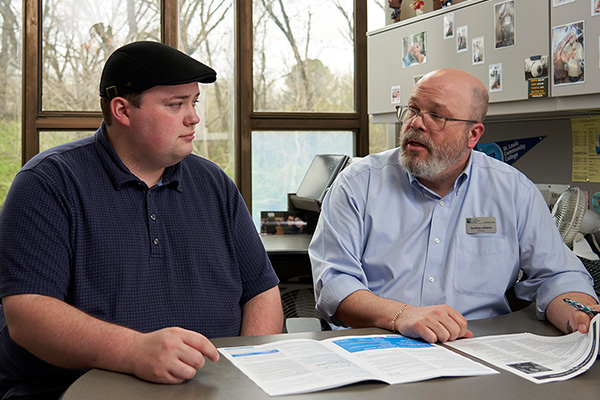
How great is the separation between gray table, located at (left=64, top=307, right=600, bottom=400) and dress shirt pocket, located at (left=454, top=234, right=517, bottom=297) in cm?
64

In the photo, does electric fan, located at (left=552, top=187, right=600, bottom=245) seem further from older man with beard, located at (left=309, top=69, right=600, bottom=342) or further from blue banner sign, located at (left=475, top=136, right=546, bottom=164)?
blue banner sign, located at (left=475, top=136, right=546, bottom=164)

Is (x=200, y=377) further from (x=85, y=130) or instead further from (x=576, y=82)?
(x=85, y=130)

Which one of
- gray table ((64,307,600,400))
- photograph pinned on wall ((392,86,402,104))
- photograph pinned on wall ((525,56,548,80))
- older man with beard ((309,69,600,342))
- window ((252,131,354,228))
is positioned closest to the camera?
gray table ((64,307,600,400))

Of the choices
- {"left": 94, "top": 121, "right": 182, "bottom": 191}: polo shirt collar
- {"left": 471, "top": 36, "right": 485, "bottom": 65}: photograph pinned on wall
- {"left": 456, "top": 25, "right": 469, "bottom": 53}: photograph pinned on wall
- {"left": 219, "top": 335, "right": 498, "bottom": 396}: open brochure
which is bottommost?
{"left": 219, "top": 335, "right": 498, "bottom": 396}: open brochure

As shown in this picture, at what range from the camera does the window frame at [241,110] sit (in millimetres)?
3387

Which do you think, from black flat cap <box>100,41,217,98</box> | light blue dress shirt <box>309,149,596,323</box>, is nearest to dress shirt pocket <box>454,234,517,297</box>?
light blue dress shirt <box>309,149,596,323</box>

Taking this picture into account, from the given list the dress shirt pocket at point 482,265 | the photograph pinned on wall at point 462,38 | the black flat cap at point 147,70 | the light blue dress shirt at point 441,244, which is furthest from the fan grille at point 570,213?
the black flat cap at point 147,70

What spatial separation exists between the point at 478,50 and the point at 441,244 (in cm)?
94

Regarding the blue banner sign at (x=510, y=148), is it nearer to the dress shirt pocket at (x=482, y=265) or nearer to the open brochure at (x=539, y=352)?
the dress shirt pocket at (x=482, y=265)

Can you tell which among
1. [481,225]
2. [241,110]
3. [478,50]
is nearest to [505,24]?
[478,50]

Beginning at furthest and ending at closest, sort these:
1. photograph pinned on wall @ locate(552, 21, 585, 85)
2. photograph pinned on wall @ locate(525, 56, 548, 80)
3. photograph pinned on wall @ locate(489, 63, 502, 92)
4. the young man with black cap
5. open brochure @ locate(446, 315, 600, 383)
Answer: photograph pinned on wall @ locate(489, 63, 502, 92), photograph pinned on wall @ locate(525, 56, 548, 80), photograph pinned on wall @ locate(552, 21, 585, 85), the young man with black cap, open brochure @ locate(446, 315, 600, 383)

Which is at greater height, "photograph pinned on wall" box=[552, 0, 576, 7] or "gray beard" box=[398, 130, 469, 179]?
"photograph pinned on wall" box=[552, 0, 576, 7]

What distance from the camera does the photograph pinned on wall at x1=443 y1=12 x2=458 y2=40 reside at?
249 centimetres

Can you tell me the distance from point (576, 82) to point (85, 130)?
252cm
